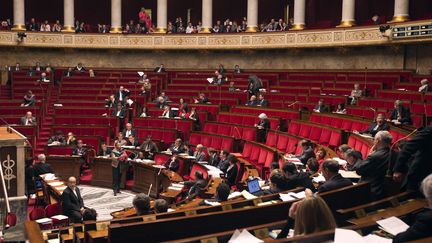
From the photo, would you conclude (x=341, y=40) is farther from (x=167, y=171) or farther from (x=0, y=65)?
(x=0, y=65)

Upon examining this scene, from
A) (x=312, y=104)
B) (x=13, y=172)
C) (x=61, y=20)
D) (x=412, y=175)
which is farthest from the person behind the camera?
(x=61, y=20)

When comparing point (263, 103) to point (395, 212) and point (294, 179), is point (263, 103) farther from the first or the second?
point (395, 212)

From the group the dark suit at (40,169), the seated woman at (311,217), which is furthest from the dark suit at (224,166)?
the seated woman at (311,217)

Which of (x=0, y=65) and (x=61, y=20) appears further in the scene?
(x=61, y=20)

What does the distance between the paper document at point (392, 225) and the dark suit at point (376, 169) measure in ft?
5.17

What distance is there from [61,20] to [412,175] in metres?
25.6

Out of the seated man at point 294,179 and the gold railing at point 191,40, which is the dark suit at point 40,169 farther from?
the gold railing at point 191,40

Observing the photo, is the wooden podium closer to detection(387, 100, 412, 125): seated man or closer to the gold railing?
detection(387, 100, 412, 125): seated man

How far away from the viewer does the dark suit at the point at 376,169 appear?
543cm

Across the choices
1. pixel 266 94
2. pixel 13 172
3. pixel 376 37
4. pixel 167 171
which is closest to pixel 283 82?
pixel 266 94

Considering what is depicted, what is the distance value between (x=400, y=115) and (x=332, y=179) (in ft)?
19.7

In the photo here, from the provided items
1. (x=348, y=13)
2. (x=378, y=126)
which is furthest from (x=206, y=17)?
(x=378, y=126)

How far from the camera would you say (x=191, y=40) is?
2311cm

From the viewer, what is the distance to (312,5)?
24.4 meters
